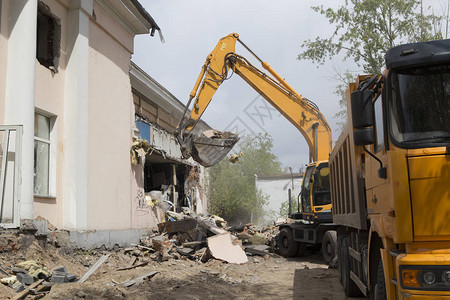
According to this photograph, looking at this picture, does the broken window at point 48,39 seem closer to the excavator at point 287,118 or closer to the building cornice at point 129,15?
the building cornice at point 129,15

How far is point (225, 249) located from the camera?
12664 millimetres

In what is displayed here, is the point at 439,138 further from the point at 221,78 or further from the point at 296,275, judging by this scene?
the point at 221,78

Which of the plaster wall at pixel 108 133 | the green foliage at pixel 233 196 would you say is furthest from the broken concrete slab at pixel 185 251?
the green foliage at pixel 233 196

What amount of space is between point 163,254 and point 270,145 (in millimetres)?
44869

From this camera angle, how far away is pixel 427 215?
3801 millimetres

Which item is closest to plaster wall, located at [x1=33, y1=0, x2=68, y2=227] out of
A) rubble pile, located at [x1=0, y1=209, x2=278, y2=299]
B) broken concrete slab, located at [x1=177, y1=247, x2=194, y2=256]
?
rubble pile, located at [x1=0, y1=209, x2=278, y2=299]

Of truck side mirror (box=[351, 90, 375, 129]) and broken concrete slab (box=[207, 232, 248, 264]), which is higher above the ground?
truck side mirror (box=[351, 90, 375, 129])

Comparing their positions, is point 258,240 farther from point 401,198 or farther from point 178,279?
point 401,198

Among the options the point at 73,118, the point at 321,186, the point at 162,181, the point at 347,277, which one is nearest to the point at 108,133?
the point at 73,118

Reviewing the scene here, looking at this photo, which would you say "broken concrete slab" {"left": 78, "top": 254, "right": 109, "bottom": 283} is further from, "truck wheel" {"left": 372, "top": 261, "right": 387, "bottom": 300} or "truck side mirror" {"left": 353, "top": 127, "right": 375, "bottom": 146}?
"truck side mirror" {"left": 353, "top": 127, "right": 375, "bottom": 146}

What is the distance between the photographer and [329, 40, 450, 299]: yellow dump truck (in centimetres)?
371

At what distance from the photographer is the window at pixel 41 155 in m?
9.77

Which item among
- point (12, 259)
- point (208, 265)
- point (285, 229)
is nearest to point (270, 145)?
point (285, 229)

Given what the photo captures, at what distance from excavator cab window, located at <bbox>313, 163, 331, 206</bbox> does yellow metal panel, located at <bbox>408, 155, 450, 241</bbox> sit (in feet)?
29.6
